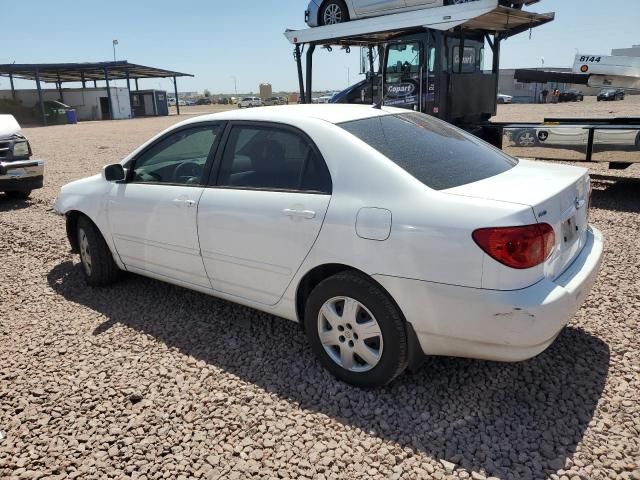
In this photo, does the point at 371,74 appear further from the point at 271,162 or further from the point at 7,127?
the point at 271,162

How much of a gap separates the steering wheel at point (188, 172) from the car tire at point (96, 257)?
1.13 m

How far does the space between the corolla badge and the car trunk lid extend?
544 cm

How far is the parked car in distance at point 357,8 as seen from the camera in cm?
823

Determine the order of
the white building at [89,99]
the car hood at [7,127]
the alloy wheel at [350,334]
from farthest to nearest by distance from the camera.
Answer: the white building at [89,99]
the car hood at [7,127]
the alloy wheel at [350,334]

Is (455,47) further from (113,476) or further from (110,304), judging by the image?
(113,476)

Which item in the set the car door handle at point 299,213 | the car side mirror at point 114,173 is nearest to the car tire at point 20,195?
the car side mirror at point 114,173

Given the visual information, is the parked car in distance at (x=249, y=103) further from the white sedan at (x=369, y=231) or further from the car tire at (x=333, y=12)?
the white sedan at (x=369, y=231)

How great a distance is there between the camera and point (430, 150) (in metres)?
3.29

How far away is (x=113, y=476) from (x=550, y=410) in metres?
2.26

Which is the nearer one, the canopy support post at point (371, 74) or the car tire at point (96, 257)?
the car tire at point (96, 257)

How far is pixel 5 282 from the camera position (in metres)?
5.12

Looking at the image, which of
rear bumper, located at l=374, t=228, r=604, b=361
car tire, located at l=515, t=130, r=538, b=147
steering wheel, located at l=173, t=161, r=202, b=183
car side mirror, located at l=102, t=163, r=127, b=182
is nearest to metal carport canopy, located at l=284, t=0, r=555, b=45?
car tire, located at l=515, t=130, r=538, b=147

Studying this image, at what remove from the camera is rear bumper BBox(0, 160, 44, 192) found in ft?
26.2

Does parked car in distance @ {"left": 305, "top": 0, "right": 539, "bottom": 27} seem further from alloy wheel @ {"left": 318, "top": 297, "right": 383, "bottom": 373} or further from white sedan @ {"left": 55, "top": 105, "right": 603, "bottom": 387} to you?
alloy wheel @ {"left": 318, "top": 297, "right": 383, "bottom": 373}
